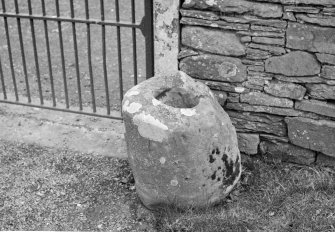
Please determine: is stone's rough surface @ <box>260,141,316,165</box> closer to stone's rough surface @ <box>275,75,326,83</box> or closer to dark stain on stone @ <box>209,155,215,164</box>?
stone's rough surface @ <box>275,75,326,83</box>

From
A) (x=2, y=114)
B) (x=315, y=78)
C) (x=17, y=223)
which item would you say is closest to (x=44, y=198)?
(x=17, y=223)

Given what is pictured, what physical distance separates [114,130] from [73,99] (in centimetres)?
93

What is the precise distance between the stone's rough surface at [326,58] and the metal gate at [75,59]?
1278 mm

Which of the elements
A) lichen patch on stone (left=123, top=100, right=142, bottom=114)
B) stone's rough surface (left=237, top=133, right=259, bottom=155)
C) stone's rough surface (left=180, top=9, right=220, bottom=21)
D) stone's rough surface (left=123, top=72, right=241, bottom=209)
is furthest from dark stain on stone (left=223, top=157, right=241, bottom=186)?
stone's rough surface (left=180, top=9, right=220, bottom=21)

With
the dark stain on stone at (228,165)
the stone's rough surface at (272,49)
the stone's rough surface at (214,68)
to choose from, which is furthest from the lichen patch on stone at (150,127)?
the stone's rough surface at (272,49)

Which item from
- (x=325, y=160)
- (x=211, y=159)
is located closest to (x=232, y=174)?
(x=211, y=159)

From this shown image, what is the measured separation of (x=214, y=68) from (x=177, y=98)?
42cm

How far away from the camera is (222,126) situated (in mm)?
3354

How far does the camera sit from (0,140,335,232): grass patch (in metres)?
3.38

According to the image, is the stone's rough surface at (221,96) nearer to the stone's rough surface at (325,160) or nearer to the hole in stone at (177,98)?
the hole in stone at (177,98)

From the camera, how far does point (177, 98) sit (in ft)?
11.7

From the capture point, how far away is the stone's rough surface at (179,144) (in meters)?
3.18

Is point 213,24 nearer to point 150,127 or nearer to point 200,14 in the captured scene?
point 200,14

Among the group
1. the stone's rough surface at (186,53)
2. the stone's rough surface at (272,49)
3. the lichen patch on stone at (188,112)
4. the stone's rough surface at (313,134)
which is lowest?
the stone's rough surface at (313,134)
